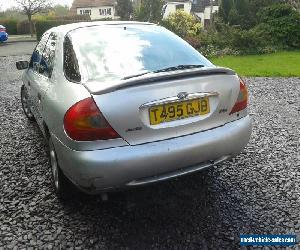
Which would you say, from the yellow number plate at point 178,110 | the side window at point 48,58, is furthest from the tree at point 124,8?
the yellow number plate at point 178,110

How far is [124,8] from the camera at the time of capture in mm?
50594

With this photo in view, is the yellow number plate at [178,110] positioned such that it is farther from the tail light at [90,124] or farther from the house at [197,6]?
the house at [197,6]

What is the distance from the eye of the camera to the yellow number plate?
8.39 ft

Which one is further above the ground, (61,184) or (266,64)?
(61,184)

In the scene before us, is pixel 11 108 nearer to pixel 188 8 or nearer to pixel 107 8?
pixel 188 8

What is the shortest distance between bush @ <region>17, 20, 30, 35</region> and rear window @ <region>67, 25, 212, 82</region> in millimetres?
40685

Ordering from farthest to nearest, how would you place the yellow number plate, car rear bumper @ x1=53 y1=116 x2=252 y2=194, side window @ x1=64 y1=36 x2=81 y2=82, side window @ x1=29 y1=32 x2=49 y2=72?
side window @ x1=29 y1=32 x2=49 y2=72 → side window @ x1=64 y1=36 x2=81 y2=82 → the yellow number plate → car rear bumper @ x1=53 y1=116 x2=252 y2=194

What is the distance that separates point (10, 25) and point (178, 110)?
138ft

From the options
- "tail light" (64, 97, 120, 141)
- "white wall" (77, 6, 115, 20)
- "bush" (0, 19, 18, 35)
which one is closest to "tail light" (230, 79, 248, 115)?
"tail light" (64, 97, 120, 141)

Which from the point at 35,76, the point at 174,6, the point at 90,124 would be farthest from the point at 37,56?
the point at 174,6

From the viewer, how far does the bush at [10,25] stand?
38.9m

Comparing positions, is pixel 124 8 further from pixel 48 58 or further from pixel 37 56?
pixel 48 58

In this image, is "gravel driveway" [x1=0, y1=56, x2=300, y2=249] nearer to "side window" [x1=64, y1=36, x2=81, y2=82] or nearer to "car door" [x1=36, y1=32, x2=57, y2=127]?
"car door" [x1=36, y1=32, x2=57, y2=127]

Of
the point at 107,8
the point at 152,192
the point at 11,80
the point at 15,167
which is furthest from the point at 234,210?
the point at 107,8
